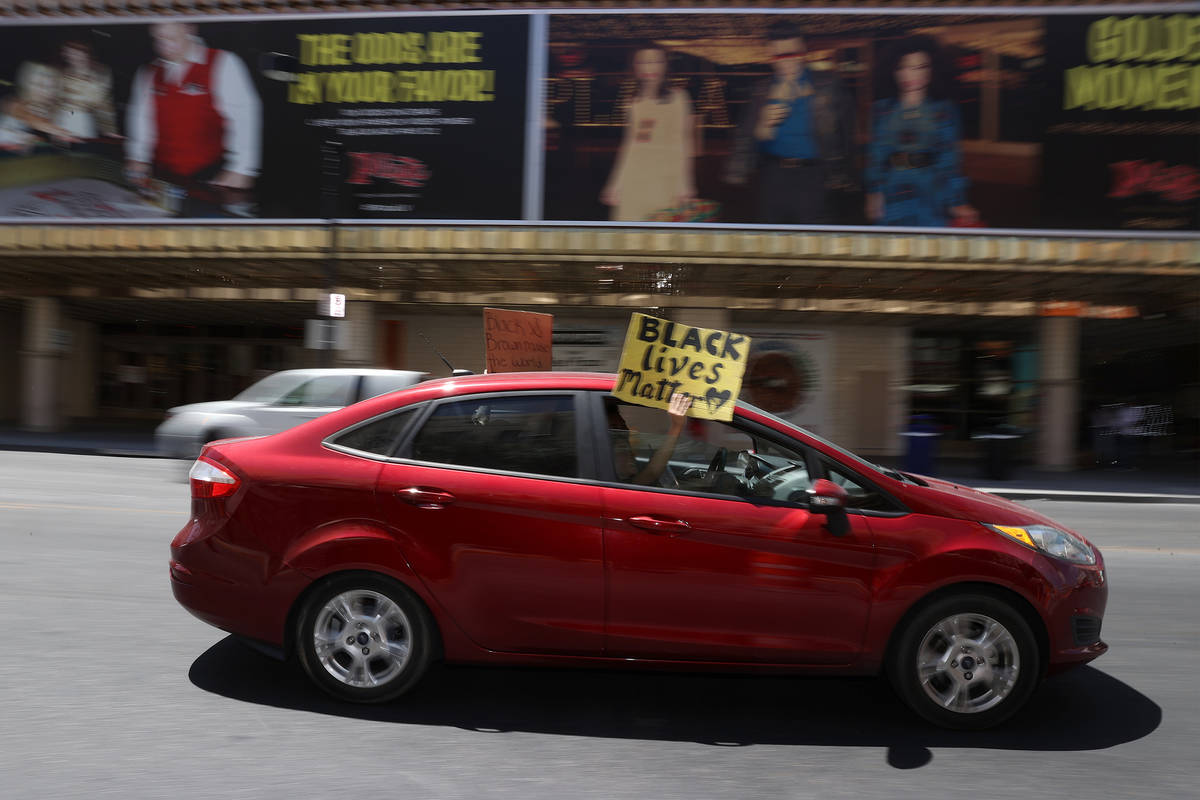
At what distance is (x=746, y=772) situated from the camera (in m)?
3.45

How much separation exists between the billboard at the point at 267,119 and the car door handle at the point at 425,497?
48.4 ft

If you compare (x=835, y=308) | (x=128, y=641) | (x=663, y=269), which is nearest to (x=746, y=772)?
(x=128, y=641)

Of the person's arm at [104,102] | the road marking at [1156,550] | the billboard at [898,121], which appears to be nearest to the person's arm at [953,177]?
the billboard at [898,121]

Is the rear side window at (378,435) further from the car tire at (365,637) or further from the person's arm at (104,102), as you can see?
the person's arm at (104,102)

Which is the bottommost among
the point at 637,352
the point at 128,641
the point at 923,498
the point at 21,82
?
the point at 128,641

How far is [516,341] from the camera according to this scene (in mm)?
6570

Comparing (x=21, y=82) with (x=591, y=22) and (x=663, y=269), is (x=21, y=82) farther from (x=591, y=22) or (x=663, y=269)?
(x=663, y=269)

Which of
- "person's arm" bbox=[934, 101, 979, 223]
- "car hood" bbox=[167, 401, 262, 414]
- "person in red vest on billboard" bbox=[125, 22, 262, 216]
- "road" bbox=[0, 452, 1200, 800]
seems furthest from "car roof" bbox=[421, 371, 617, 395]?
"person in red vest on billboard" bbox=[125, 22, 262, 216]

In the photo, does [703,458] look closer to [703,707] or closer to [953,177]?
[703,707]

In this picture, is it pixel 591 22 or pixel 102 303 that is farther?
pixel 102 303

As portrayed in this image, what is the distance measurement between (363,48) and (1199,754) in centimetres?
1891

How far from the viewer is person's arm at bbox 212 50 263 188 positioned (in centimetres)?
1925

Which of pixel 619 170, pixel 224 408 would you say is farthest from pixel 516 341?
pixel 619 170

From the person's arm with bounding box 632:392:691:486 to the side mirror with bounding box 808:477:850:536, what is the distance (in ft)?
2.15
